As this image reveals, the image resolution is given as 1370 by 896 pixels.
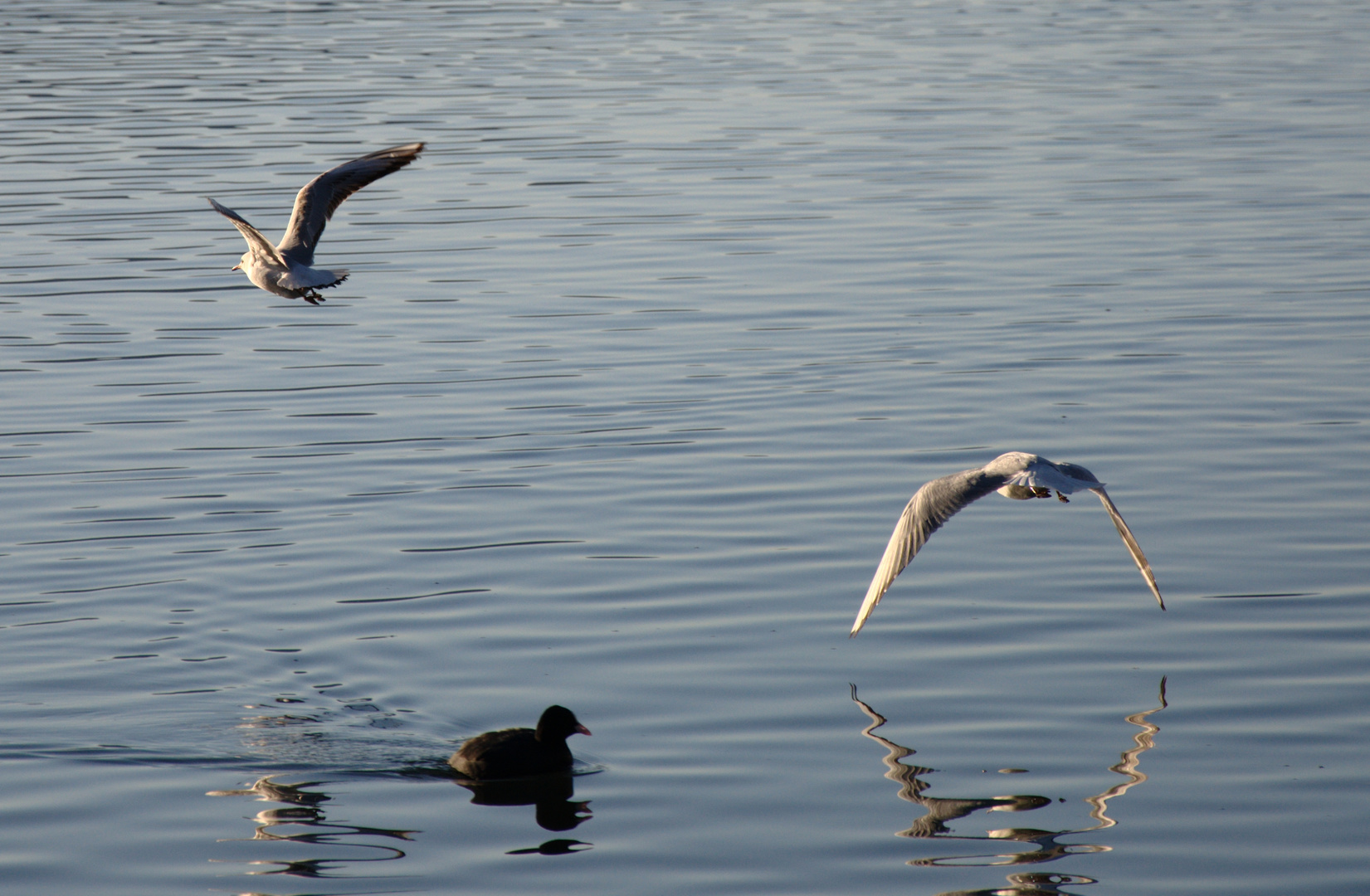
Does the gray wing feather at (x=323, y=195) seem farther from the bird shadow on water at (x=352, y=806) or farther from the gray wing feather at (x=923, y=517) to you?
the gray wing feather at (x=923, y=517)

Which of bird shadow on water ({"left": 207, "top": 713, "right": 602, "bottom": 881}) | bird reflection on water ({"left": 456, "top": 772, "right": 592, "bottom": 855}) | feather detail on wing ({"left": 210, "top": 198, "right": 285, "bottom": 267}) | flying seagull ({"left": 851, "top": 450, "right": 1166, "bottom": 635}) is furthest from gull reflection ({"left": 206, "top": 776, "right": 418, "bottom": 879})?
feather detail on wing ({"left": 210, "top": 198, "right": 285, "bottom": 267})

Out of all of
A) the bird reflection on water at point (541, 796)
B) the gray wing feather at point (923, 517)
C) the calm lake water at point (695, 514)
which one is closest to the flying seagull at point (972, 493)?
the gray wing feather at point (923, 517)

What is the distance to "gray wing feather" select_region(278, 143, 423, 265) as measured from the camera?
14.2 meters

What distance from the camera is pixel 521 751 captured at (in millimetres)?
9414

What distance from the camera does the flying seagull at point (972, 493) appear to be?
1085cm

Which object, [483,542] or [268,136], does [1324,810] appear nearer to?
[483,542]

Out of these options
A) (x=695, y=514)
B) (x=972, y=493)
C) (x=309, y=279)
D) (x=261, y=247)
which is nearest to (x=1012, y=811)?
(x=972, y=493)

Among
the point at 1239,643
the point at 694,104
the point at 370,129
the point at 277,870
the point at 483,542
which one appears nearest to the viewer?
the point at 277,870

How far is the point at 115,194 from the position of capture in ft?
94.6

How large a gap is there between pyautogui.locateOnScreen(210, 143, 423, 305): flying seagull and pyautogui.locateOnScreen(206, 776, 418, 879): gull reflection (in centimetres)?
509

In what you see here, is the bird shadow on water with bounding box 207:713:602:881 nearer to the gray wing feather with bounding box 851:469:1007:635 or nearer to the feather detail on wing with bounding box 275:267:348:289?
the gray wing feather with bounding box 851:469:1007:635

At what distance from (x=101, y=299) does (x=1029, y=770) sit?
1575 cm

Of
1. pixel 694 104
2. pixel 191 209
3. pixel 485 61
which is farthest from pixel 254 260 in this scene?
pixel 485 61

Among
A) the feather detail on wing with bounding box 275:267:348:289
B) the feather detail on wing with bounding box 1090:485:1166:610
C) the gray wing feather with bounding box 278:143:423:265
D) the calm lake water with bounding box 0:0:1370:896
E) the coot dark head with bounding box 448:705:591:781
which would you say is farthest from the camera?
the gray wing feather with bounding box 278:143:423:265
